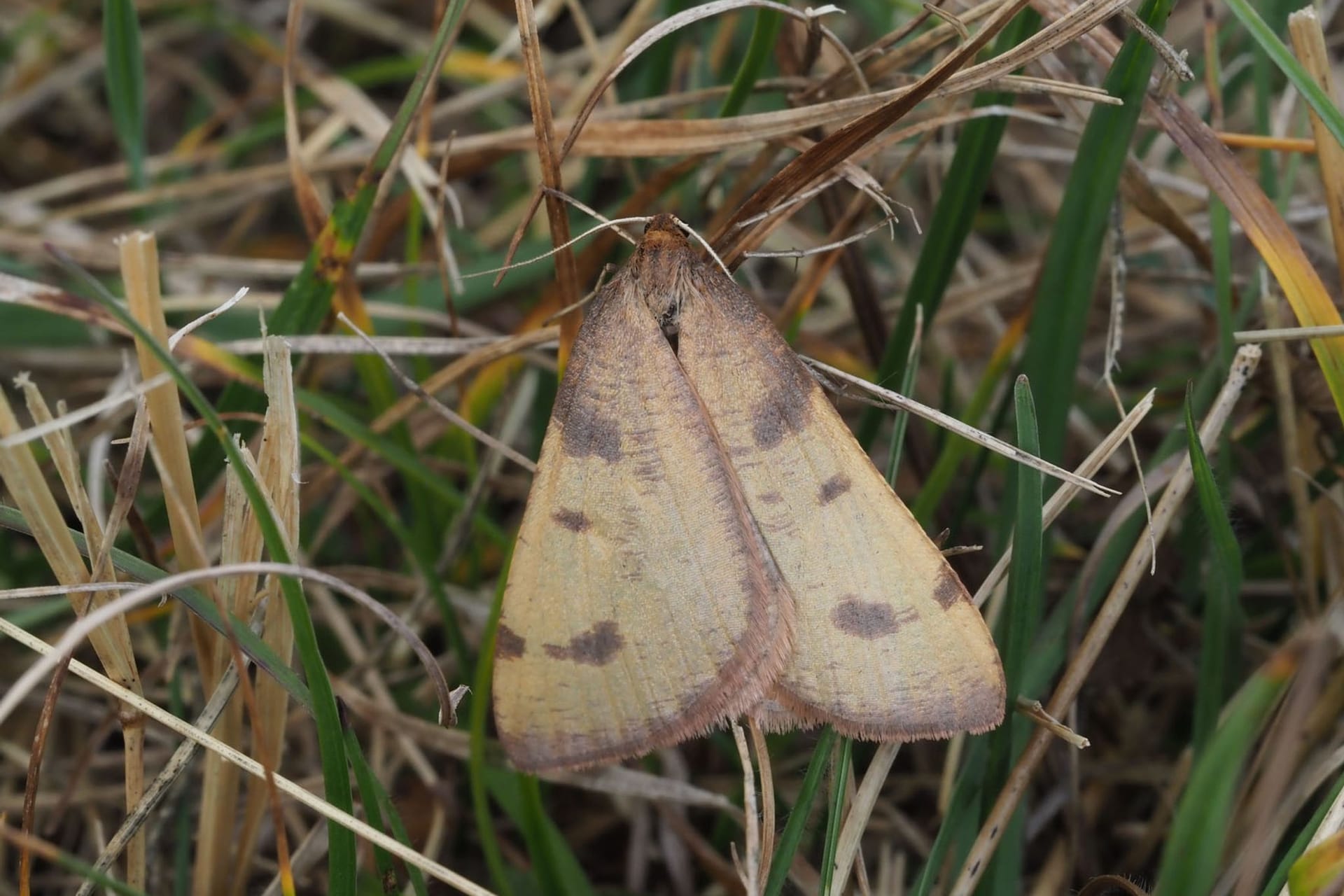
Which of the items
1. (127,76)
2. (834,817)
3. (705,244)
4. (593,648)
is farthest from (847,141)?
(127,76)

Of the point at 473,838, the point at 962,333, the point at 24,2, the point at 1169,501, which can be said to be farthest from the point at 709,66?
the point at 24,2

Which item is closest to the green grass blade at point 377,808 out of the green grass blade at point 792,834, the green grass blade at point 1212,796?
the green grass blade at point 792,834

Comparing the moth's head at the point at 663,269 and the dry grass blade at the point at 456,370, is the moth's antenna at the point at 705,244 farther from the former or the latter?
the dry grass blade at the point at 456,370

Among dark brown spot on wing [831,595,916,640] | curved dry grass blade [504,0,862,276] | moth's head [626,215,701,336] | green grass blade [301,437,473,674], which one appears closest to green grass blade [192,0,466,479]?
green grass blade [301,437,473,674]

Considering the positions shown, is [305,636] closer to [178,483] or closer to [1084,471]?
[178,483]

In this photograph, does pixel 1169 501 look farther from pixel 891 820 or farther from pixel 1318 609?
pixel 891 820
